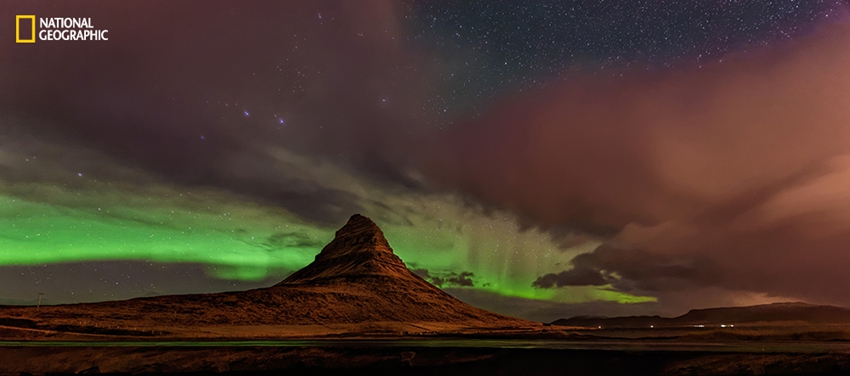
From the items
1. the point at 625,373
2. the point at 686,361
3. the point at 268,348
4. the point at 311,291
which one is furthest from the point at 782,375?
the point at 311,291

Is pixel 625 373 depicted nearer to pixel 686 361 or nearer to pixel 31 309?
pixel 686 361

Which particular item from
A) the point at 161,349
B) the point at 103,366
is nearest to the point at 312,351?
the point at 161,349

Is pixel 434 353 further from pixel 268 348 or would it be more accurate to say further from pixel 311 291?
pixel 311 291

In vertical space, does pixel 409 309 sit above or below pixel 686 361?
below

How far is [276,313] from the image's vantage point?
424 feet

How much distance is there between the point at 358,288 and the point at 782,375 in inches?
6579

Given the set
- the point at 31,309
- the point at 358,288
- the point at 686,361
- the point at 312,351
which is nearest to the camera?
the point at 686,361

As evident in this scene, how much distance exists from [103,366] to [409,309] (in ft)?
489

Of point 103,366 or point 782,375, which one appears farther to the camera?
point 103,366

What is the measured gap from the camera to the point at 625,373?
71.2 feet

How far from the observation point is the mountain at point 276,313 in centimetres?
8906

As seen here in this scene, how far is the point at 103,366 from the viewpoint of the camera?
76.4 feet

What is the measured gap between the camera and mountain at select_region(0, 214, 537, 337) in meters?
89.1

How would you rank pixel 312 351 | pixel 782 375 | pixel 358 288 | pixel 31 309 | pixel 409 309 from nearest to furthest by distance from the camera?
pixel 782 375
pixel 312 351
pixel 31 309
pixel 409 309
pixel 358 288
